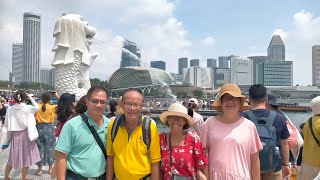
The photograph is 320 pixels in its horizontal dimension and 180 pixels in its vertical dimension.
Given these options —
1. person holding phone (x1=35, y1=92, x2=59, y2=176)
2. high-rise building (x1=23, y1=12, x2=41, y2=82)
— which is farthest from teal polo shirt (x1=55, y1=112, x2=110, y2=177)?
high-rise building (x1=23, y1=12, x2=41, y2=82)

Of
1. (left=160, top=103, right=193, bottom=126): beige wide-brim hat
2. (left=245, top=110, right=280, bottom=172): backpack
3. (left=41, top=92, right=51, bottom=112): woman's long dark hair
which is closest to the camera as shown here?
(left=160, top=103, right=193, bottom=126): beige wide-brim hat

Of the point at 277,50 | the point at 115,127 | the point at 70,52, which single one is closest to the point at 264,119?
the point at 115,127

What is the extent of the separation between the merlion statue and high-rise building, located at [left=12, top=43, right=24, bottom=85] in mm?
122162

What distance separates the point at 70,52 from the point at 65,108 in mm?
18489

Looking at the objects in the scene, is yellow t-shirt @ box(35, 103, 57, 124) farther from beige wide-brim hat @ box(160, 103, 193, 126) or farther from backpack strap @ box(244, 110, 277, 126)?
backpack strap @ box(244, 110, 277, 126)

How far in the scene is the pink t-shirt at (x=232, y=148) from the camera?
2.96 m

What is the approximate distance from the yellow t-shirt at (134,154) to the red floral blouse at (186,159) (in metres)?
0.08

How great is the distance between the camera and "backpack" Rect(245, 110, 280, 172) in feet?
10.5

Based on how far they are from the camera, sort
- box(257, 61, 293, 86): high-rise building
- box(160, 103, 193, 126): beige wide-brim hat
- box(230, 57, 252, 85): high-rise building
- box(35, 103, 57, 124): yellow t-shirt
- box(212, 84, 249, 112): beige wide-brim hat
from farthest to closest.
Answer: box(230, 57, 252, 85): high-rise building < box(257, 61, 293, 86): high-rise building < box(35, 103, 57, 124): yellow t-shirt < box(212, 84, 249, 112): beige wide-brim hat < box(160, 103, 193, 126): beige wide-brim hat

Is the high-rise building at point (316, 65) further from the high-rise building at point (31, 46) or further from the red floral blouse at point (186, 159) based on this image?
the red floral blouse at point (186, 159)

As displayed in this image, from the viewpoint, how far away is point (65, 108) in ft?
16.0

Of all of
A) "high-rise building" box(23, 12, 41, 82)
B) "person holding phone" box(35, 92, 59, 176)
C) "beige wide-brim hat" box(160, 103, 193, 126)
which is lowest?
"person holding phone" box(35, 92, 59, 176)

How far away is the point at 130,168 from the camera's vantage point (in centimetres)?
282

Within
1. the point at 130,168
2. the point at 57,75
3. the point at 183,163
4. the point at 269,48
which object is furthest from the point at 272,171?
the point at 269,48
